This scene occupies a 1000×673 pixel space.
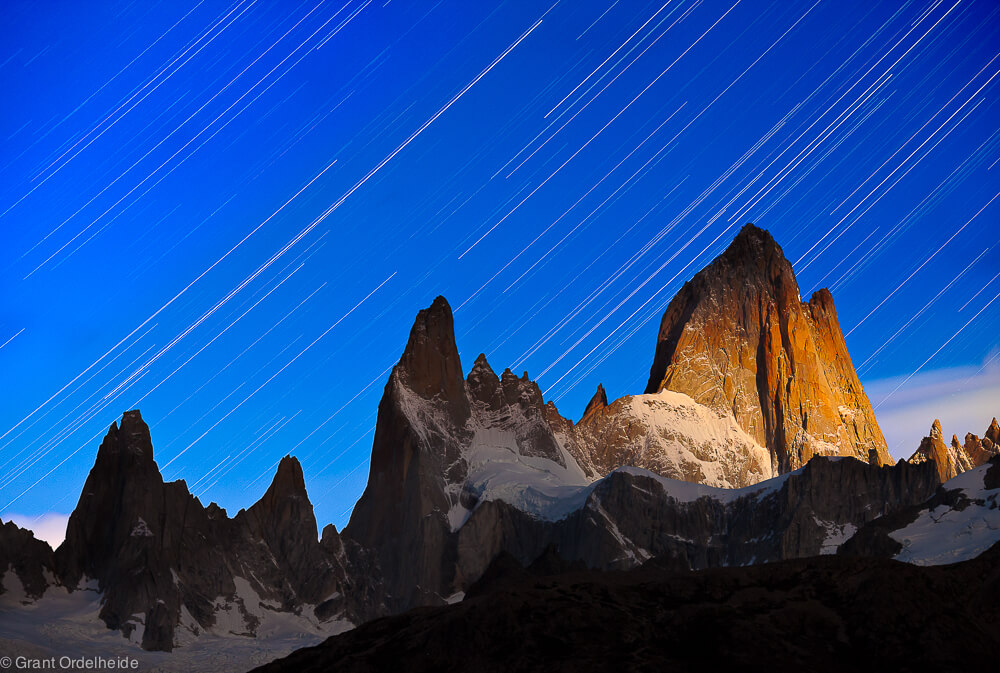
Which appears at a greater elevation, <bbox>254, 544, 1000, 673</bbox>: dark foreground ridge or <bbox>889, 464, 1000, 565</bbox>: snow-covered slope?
<bbox>889, 464, 1000, 565</bbox>: snow-covered slope

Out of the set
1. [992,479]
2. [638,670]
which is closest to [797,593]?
[638,670]

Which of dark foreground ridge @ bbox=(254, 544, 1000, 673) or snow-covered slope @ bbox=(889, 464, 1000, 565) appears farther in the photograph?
snow-covered slope @ bbox=(889, 464, 1000, 565)

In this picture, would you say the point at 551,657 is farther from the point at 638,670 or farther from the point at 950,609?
the point at 950,609

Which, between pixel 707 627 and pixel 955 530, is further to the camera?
pixel 955 530

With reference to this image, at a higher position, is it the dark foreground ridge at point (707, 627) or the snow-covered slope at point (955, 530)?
the snow-covered slope at point (955, 530)

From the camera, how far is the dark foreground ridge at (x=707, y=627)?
54031 mm

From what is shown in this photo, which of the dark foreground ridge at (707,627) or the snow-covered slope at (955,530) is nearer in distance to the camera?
the dark foreground ridge at (707,627)

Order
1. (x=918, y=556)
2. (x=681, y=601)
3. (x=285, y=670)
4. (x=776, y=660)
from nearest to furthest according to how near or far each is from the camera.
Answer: (x=776, y=660), (x=681, y=601), (x=285, y=670), (x=918, y=556)

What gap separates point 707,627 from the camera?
5659 cm

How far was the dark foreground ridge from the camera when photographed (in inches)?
2127

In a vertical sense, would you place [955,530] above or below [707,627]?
above

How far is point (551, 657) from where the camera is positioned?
186 ft

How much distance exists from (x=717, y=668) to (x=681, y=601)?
7302 mm

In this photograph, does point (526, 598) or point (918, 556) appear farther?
point (918, 556)
